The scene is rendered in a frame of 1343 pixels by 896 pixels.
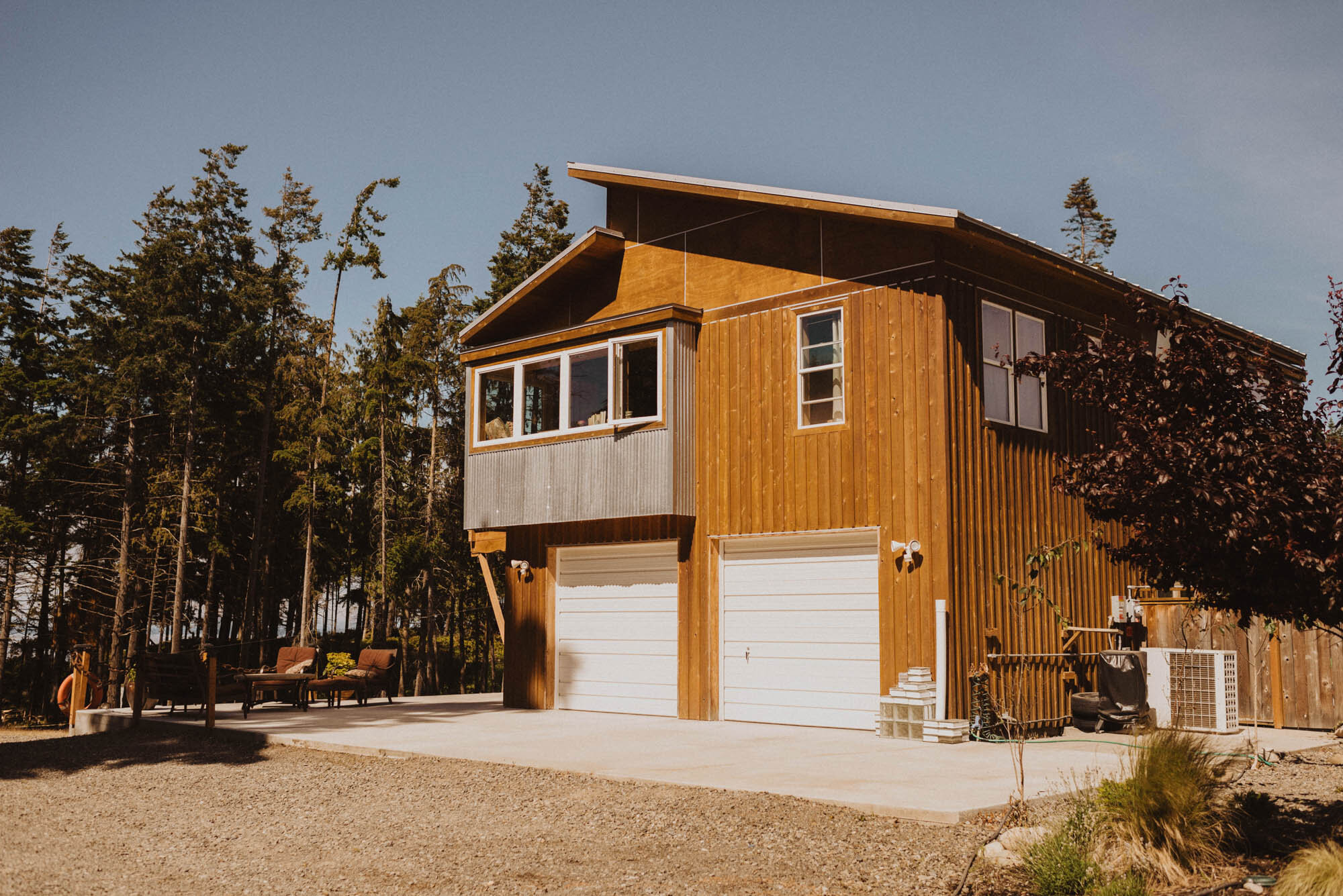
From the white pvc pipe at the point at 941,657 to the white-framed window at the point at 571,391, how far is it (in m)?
4.60

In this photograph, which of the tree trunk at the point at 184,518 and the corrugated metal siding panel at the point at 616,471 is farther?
the tree trunk at the point at 184,518

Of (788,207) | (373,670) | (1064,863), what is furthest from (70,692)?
(1064,863)

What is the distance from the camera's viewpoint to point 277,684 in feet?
48.3

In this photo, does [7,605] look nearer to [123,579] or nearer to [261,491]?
[123,579]

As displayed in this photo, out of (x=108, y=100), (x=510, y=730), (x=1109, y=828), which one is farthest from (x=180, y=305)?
(x=1109, y=828)

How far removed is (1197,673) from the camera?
12.0m

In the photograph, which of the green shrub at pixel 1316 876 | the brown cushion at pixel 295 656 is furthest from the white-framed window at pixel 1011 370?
the brown cushion at pixel 295 656

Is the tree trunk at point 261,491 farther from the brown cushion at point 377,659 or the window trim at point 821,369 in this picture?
the window trim at point 821,369

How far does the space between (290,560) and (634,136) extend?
22.1 metres

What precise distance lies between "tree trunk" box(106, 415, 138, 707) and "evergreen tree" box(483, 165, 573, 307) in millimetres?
10673

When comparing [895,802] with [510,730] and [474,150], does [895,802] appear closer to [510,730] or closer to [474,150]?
[510,730]

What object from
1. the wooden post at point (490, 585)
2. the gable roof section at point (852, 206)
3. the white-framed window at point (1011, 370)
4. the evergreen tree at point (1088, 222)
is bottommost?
the wooden post at point (490, 585)

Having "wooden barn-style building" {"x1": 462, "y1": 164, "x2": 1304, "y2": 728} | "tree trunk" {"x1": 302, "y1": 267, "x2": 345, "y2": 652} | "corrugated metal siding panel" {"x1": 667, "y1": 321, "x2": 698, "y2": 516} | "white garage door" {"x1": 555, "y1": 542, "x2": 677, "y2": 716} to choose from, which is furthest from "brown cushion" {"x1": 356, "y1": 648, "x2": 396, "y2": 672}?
"tree trunk" {"x1": 302, "y1": 267, "x2": 345, "y2": 652}

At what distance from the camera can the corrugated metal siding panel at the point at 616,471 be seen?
14.1m
